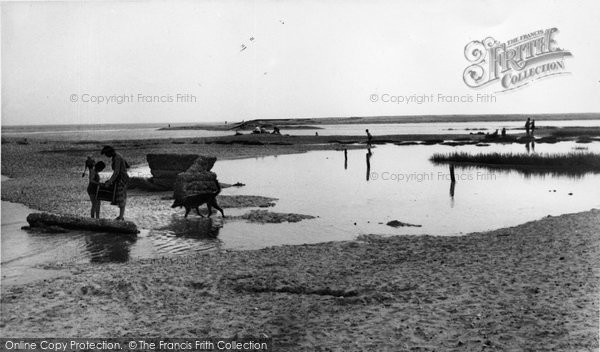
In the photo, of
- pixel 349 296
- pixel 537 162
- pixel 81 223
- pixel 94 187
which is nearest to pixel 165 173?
pixel 94 187

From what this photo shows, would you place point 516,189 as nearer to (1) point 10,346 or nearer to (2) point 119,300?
(2) point 119,300

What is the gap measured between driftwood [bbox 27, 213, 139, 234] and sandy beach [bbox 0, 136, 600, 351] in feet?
6.90

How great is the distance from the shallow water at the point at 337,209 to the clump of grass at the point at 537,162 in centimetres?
143

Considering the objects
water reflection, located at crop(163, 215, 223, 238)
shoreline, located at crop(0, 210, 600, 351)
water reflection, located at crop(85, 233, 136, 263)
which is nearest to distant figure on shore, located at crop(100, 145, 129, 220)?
water reflection, located at crop(85, 233, 136, 263)

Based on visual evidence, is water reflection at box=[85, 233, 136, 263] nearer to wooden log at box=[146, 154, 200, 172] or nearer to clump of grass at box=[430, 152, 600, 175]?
wooden log at box=[146, 154, 200, 172]

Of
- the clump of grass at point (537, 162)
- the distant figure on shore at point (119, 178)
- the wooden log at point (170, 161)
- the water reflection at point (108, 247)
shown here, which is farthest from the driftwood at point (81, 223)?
the clump of grass at point (537, 162)

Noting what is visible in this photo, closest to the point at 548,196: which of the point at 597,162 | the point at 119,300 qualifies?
the point at 597,162

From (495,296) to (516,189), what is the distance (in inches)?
465

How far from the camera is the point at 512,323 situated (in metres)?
5.39

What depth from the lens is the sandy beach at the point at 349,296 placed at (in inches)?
208

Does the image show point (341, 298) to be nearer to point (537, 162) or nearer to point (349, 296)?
point (349, 296)

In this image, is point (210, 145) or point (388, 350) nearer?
point (388, 350)

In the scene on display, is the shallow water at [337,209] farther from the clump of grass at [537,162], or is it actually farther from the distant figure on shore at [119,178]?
the clump of grass at [537,162]

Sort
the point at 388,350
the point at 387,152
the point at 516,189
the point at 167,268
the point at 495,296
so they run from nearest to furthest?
the point at 388,350, the point at 495,296, the point at 167,268, the point at 516,189, the point at 387,152
